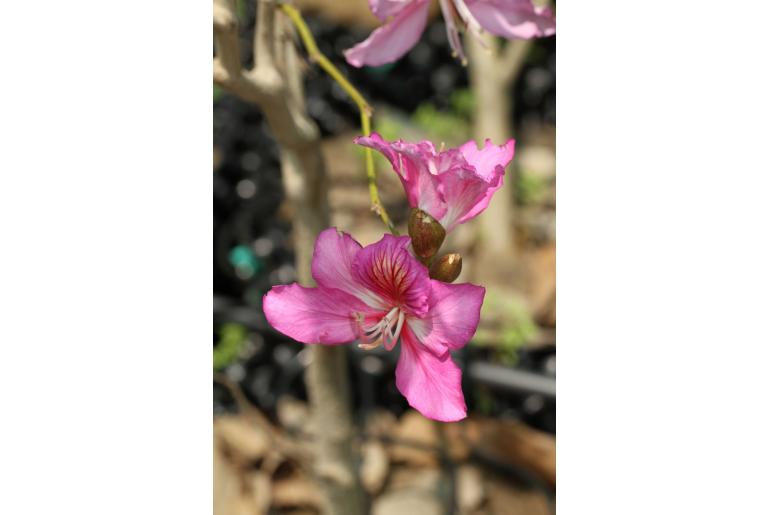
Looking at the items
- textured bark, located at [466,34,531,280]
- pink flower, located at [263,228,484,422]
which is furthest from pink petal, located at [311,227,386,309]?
textured bark, located at [466,34,531,280]

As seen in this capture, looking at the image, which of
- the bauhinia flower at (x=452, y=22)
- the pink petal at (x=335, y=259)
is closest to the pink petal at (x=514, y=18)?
the bauhinia flower at (x=452, y=22)

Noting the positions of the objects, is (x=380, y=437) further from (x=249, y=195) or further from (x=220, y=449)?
(x=249, y=195)

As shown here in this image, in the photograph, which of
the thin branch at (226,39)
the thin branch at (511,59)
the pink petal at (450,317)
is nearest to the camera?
the pink petal at (450,317)

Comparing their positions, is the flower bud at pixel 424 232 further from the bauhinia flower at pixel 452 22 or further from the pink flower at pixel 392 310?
the bauhinia flower at pixel 452 22

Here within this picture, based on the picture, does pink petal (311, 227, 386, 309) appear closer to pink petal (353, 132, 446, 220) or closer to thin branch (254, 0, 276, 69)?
pink petal (353, 132, 446, 220)

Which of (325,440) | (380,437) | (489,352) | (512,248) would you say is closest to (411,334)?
(325,440)

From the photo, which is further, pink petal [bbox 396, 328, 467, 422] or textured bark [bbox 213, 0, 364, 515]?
textured bark [bbox 213, 0, 364, 515]
